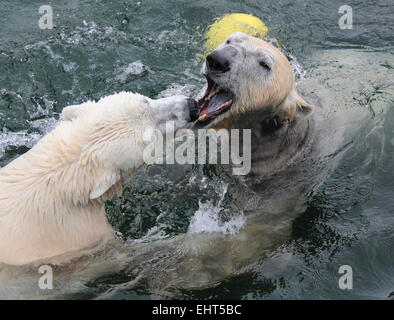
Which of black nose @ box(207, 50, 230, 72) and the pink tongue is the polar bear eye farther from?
the pink tongue

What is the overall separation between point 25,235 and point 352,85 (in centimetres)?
424

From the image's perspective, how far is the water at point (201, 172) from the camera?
5023mm

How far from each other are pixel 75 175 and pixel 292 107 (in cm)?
208

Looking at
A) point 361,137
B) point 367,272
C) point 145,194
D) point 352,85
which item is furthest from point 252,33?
point 367,272

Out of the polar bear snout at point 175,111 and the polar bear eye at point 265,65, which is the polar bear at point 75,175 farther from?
the polar bear eye at point 265,65

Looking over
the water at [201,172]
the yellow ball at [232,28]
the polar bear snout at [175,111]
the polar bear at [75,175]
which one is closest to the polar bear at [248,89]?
the polar bear snout at [175,111]

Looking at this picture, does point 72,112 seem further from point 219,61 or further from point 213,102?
point 219,61

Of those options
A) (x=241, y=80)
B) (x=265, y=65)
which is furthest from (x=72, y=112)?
(x=265, y=65)

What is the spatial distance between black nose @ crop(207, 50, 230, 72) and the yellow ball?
2.17m

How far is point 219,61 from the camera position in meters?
4.49

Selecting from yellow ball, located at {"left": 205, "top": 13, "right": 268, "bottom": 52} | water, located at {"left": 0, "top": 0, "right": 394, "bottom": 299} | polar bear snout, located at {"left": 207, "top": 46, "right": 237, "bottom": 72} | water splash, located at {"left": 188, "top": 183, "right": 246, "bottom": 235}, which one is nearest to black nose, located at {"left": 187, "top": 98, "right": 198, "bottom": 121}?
polar bear snout, located at {"left": 207, "top": 46, "right": 237, "bottom": 72}
